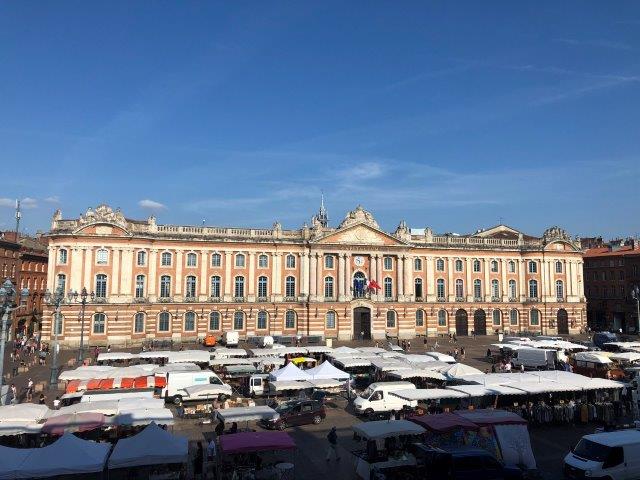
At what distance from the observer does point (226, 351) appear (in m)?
→ 43.0

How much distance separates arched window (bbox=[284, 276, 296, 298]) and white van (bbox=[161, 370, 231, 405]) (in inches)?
1235

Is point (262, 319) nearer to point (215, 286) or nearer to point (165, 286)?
point (215, 286)

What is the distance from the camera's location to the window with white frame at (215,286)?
61469mm

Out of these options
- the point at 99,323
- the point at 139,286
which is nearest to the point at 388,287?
the point at 139,286

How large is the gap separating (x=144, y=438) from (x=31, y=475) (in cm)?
348

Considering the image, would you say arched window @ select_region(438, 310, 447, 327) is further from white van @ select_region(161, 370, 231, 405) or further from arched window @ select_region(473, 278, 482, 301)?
white van @ select_region(161, 370, 231, 405)

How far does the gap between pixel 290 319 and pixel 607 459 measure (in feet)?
155

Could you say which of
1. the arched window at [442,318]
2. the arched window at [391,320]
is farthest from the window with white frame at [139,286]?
the arched window at [442,318]

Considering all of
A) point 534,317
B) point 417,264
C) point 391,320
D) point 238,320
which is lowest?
point 391,320

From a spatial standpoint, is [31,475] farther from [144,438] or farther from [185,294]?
[185,294]

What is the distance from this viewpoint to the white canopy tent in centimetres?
1752

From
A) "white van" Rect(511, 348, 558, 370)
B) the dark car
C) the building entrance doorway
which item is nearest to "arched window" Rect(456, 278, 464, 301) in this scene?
the building entrance doorway

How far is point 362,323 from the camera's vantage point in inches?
2576

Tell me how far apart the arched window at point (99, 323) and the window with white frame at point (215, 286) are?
1135 cm
